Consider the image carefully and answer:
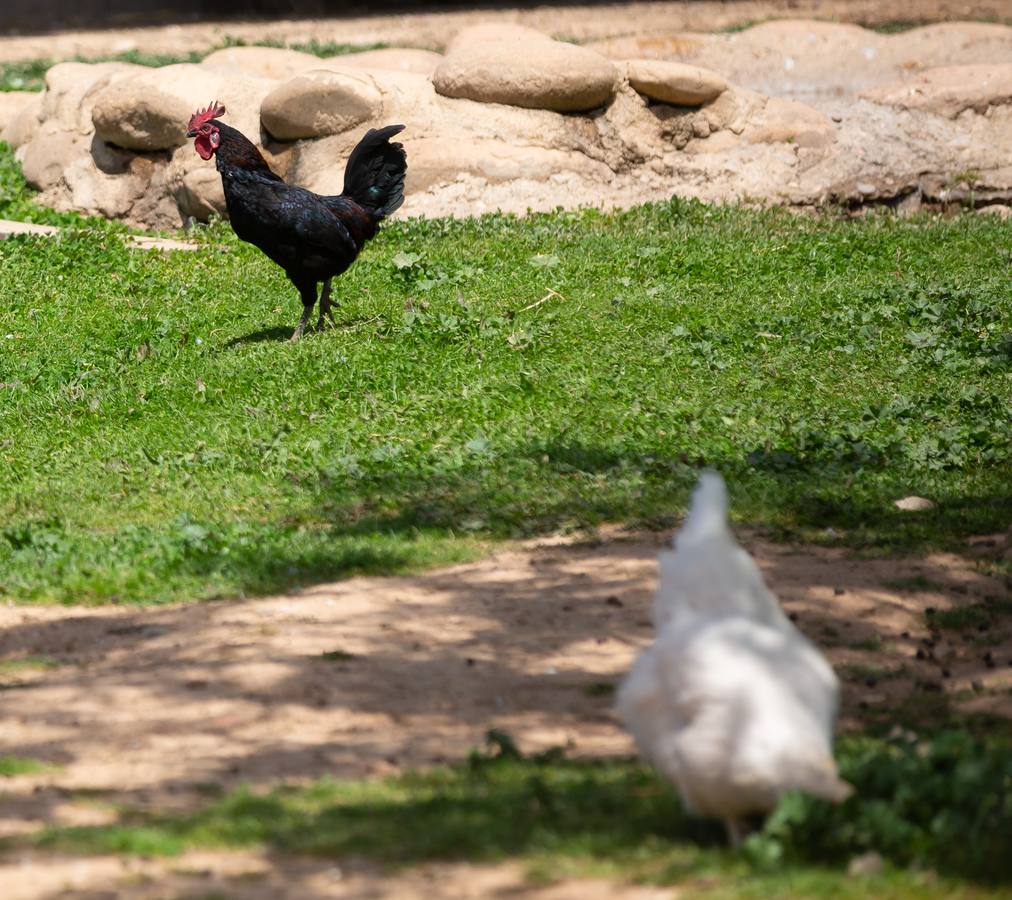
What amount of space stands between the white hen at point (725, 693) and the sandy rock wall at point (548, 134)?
10.6 metres

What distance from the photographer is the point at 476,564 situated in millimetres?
6840

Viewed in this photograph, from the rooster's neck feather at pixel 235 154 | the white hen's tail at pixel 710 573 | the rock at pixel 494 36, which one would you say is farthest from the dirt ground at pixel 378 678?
the rock at pixel 494 36

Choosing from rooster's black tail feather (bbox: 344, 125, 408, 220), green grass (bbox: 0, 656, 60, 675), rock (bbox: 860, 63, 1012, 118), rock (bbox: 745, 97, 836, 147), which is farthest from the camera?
rock (bbox: 860, 63, 1012, 118)

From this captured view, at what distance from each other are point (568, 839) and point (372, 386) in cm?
550

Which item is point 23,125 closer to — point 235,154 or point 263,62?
point 263,62

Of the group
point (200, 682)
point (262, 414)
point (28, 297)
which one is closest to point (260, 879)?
point (200, 682)

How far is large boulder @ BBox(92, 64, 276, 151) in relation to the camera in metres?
14.6

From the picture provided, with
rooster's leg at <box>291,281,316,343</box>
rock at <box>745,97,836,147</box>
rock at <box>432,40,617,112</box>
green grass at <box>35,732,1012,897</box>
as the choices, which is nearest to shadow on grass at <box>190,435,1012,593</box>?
green grass at <box>35,732,1012,897</box>

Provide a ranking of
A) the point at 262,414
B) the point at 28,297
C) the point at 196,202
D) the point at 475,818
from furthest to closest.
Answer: the point at 196,202 < the point at 28,297 < the point at 262,414 < the point at 475,818

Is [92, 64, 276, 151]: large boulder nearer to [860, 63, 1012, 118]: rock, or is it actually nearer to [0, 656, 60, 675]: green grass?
[860, 63, 1012, 118]: rock

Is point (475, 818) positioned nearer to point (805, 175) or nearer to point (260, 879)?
point (260, 879)

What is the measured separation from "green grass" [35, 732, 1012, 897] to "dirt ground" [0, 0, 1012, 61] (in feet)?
56.0

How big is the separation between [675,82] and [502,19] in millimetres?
7986

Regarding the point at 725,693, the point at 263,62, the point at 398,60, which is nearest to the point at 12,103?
the point at 263,62
